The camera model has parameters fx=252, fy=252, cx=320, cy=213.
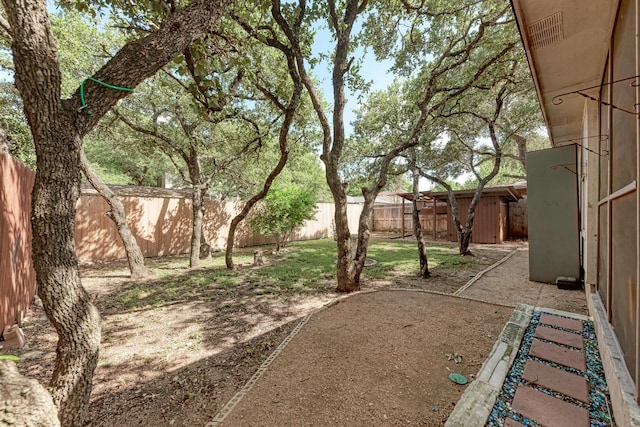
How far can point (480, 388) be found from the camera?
1.89 m

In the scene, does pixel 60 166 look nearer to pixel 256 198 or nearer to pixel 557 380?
pixel 557 380

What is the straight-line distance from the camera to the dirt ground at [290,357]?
1879mm

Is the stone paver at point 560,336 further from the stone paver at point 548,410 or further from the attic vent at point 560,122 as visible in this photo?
the attic vent at point 560,122

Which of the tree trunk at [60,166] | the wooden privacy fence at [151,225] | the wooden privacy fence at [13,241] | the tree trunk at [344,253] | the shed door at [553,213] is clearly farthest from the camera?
the wooden privacy fence at [151,225]

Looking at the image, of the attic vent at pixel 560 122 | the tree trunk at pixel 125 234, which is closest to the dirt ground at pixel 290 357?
the tree trunk at pixel 125 234

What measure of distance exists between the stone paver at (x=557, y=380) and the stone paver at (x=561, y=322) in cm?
102

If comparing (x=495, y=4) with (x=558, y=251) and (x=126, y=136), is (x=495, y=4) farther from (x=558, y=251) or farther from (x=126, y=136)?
(x=126, y=136)

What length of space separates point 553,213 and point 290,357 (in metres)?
5.52

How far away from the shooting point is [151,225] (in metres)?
8.50

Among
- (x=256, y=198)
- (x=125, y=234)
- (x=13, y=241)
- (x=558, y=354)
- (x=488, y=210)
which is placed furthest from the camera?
(x=488, y=210)

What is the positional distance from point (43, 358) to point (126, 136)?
7236 millimetres

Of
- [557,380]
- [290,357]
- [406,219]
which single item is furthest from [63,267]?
[406,219]

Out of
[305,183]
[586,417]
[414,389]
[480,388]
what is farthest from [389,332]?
[305,183]

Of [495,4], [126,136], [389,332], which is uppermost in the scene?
[495,4]
